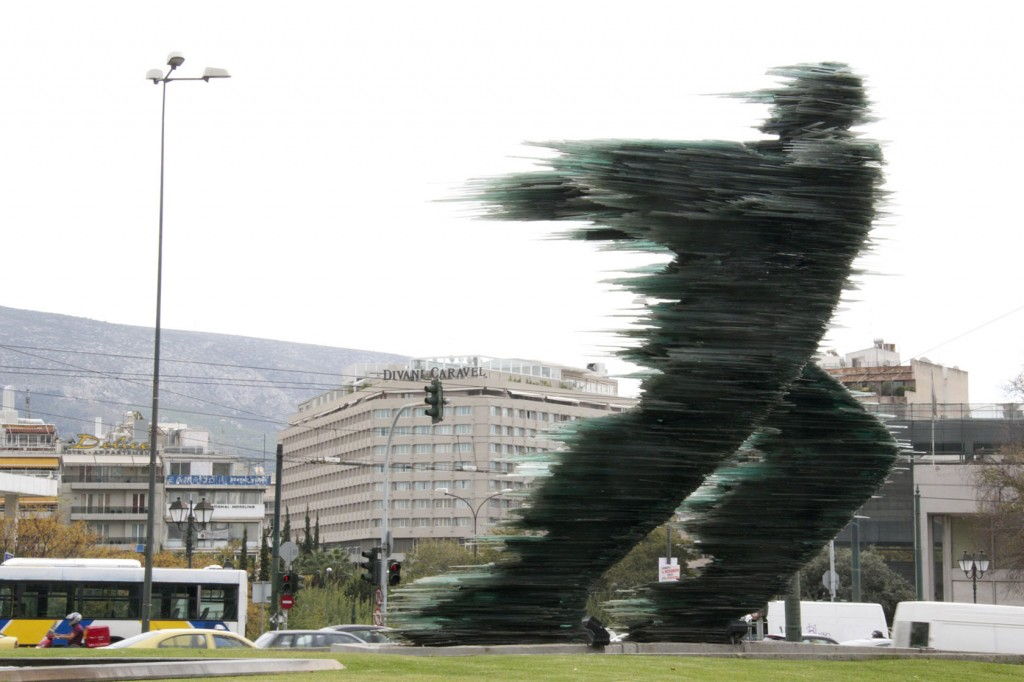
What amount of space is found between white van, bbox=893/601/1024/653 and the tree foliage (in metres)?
37.3

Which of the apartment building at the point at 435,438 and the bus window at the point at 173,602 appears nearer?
the bus window at the point at 173,602

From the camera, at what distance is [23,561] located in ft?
112

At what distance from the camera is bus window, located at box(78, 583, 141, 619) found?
3381cm

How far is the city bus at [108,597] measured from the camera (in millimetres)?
33500

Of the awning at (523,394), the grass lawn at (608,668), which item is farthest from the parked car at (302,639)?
the awning at (523,394)

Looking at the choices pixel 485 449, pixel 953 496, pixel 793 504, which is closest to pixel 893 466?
pixel 793 504

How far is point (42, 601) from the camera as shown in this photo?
33.6 m

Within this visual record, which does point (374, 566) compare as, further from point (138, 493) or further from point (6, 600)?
point (138, 493)

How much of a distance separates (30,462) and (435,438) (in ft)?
104

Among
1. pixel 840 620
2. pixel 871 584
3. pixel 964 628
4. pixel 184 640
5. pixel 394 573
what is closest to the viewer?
pixel 184 640

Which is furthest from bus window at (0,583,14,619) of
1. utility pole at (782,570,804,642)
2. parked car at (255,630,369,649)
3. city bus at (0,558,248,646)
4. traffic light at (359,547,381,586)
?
utility pole at (782,570,804,642)

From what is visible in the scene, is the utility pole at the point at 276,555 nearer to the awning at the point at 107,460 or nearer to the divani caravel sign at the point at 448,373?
the divani caravel sign at the point at 448,373

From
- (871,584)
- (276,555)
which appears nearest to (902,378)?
(871,584)

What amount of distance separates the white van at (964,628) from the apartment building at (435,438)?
69092mm
